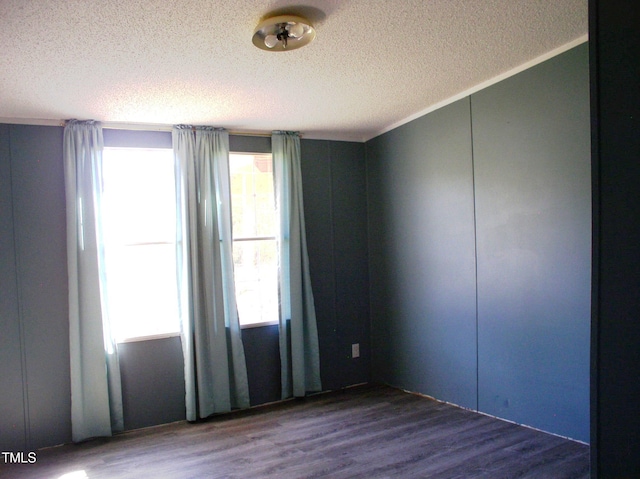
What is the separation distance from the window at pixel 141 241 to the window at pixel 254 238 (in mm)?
575

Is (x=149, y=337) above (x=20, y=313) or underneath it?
underneath

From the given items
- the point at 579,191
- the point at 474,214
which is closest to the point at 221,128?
the point at 474,214

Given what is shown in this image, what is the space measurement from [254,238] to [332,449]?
→ 6.28 feet

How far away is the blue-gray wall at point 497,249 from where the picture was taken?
9.30ft

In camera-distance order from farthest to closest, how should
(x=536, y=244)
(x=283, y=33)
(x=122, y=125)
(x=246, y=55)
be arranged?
1. (x=122, y=125)
2. (x=536, y=244)
3. (x=246, y=55)
4. (x=283, y=33)

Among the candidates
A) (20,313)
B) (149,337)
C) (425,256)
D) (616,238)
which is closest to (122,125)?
(20,313)

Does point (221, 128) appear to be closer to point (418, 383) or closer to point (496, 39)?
point (496, 39)

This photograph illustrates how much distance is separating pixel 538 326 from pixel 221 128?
2.87 m

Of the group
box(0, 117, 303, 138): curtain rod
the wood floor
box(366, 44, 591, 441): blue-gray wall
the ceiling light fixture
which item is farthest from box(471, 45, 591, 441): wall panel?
box(0, 117, 303, 138): curtain rod

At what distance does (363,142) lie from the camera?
474 centimetres

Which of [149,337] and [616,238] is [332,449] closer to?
[149,337]

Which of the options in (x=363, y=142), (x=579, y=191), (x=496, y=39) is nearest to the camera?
(x=496, y=39)

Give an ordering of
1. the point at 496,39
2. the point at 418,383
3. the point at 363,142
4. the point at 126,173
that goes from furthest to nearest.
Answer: the point at 363,142 → the point at 418,383 → the point at 126,173 → the point at 496,39

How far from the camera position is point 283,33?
226 centimetres
